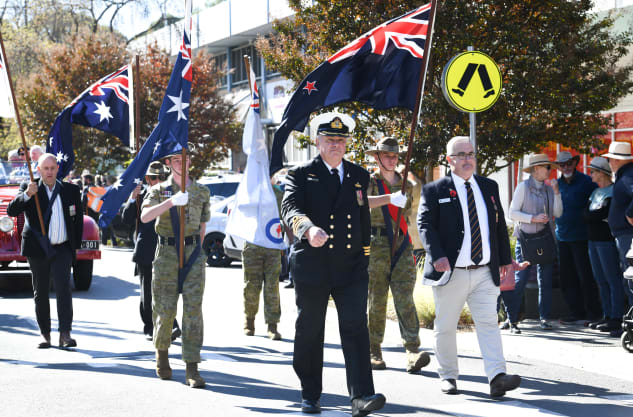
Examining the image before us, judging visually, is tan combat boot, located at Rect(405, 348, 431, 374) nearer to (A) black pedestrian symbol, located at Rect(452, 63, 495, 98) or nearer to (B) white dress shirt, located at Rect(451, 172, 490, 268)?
(B) white dress shirt, located at Rect(451, 172, 490, 268)

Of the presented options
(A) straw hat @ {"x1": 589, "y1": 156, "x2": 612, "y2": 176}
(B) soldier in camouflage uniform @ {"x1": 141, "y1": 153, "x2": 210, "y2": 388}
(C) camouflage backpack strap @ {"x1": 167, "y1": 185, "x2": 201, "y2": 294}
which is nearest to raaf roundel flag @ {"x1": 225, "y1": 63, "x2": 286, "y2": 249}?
(B) soldier in camouflage uniform @ {"x1": 141, "y1": 153, "x2": 210, "y2": 388}

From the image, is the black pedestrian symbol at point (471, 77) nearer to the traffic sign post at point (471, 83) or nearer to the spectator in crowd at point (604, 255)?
the traffic sign post at point (471, 83)

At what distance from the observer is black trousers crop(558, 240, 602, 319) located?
10.2 m

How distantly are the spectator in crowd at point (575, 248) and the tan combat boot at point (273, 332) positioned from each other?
3312 millimetres

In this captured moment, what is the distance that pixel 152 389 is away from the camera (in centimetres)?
707

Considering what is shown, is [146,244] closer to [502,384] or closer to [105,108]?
[105,108]

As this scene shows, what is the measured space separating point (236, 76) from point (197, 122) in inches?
581

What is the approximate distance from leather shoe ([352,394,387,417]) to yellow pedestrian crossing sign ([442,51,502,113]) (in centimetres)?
376

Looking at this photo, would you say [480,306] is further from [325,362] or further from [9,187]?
[9,187]

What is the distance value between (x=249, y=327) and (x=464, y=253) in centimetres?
400

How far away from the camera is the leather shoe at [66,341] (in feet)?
29.7

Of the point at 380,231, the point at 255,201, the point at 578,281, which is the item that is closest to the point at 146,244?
the point at 255,201

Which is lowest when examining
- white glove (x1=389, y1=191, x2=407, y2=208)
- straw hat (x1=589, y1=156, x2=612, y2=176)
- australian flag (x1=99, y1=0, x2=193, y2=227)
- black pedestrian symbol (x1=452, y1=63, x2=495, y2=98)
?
white glove (x1=389, y1=191, x2=407, y2=208)

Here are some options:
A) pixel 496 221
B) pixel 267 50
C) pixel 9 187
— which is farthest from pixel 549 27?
pixel 9 187
